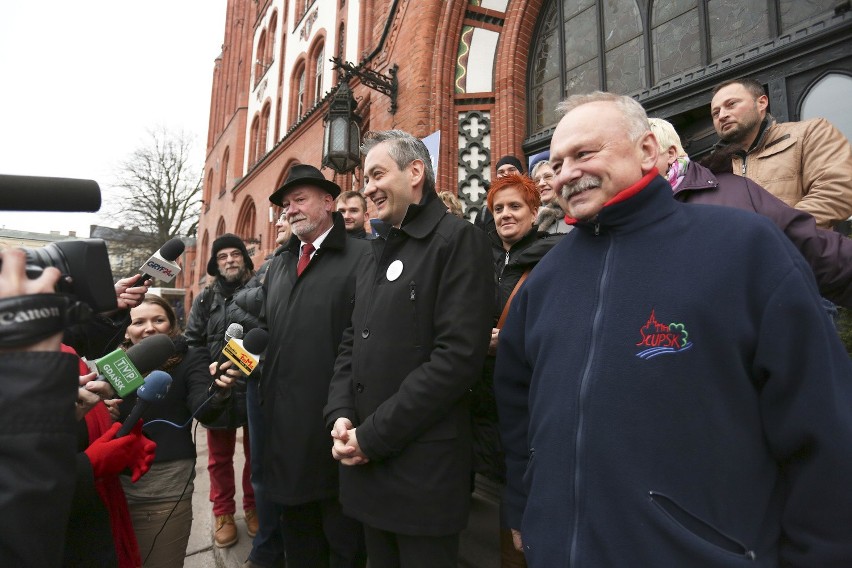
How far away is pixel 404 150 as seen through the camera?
219 centimetres

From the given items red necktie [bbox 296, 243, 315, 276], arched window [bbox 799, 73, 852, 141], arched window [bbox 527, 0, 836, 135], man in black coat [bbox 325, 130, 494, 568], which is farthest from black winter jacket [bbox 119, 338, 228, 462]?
arched window [bbox 527, 0, 836, 135]

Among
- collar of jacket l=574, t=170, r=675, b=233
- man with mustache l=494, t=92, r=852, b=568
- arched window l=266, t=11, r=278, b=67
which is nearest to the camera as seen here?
man with mustache l=494, t=92, r=852, b=568

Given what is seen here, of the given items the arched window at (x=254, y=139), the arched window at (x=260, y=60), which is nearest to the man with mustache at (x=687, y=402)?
the arched window at (x=254, y=139)

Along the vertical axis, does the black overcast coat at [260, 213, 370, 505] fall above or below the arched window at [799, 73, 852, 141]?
below

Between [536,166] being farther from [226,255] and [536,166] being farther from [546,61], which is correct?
[546,61]

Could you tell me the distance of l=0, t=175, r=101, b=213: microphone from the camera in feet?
3.21

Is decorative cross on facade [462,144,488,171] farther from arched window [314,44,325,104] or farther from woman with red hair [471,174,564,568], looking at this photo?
arched window [314,44,325,104]

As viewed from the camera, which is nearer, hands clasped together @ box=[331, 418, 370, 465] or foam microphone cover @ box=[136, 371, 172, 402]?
hands clasped together @ box=[331, 418, 370, 465]

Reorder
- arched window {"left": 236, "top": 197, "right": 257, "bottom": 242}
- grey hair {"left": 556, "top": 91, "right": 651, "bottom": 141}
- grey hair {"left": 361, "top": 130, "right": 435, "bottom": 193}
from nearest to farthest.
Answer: grey hair {"left": 556, "top": 91, "right": 651, "bottom": 141}, grey hair {"left": 361, "top": 130, "right": 435, "bottom": 193}, arched window {"left": 236, "top": 197, "right": 257, "bottom": 242}

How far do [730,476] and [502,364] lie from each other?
785mm

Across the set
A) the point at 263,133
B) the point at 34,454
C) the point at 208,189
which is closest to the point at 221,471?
the point at 34,454

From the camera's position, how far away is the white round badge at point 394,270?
6.56 feet

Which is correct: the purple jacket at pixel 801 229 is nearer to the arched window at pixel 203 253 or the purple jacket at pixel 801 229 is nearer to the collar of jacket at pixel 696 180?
the collar of jacket at pixel 696 180

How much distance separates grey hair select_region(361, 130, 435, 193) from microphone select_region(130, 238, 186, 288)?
118 cm
